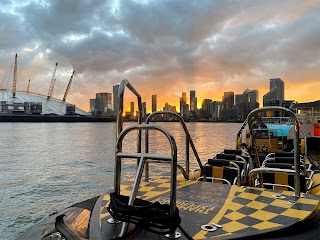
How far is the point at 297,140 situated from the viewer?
150 inches

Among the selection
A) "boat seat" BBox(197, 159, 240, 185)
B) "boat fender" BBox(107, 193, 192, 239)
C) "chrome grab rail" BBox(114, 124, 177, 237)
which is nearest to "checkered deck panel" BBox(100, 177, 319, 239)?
"boat fender" BBox(107, 193, 192, 239)

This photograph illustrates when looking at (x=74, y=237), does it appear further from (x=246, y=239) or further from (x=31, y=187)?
(x=31, y=187)

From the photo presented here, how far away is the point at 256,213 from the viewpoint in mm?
3156

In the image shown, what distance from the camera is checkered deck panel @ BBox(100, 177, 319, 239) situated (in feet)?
9.05

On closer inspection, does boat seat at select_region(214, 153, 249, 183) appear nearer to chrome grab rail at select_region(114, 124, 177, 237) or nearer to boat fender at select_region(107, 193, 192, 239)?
chrome grab rail at select_region(114, 124, 177, 237)

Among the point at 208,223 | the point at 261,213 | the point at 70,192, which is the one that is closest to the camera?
A: the point at 208,223

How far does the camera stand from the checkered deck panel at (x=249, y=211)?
2.76 m

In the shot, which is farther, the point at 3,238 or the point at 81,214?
the point at 3,238

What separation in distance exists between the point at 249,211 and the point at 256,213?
0.28 feet

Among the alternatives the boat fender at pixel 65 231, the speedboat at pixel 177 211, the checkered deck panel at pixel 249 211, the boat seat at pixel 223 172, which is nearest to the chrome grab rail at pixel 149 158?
the speedboat at pixel 177 211

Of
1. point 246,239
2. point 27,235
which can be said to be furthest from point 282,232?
point 27,235

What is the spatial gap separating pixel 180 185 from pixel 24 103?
518 ft

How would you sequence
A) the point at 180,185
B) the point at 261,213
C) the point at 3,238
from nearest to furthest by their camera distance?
the point at 261,213
the point at 180,185
the point at 3,238

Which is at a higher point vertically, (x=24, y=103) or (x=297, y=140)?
(x=24, y=103)
